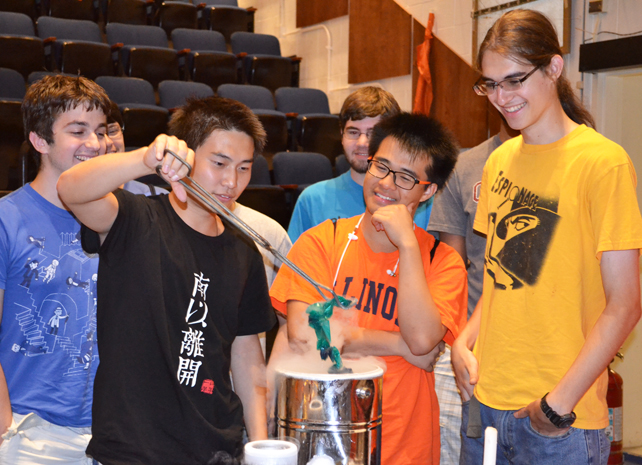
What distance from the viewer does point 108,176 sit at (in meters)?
1.20

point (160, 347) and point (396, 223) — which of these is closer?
point (160, 347)

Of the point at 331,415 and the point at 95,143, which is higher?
the point at 95,143

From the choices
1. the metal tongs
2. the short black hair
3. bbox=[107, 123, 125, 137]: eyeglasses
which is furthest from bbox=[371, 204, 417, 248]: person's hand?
bbox=[107, 123, 125, 137]: eyeglasses

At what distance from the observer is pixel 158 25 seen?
675 centimetres

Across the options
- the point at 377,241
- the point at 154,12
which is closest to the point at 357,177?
the point at 377,241

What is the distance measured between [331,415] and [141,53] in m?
5.26

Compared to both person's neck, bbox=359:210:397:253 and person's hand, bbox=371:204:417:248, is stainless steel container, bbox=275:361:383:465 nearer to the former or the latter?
person's hand, bbox=371:204:417:248

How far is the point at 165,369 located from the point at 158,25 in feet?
20.1

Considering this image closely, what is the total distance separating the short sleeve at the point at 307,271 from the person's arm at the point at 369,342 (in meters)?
0.07

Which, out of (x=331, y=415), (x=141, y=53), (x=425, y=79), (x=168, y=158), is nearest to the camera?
(x=331, y=415)

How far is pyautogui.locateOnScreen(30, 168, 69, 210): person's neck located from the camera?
1.65 m

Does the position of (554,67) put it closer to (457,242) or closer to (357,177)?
(457,242)

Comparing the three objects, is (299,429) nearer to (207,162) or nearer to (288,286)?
(288,286)

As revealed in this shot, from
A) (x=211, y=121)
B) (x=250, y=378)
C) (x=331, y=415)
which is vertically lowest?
(x=250, y=378)
